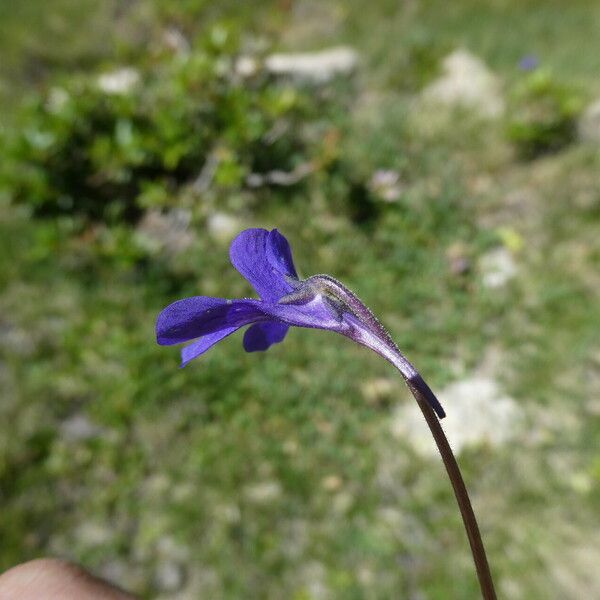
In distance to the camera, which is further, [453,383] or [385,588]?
[453,383]

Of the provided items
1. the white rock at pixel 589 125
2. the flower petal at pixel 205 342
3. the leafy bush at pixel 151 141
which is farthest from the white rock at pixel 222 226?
the flower petal at pixel 205 342

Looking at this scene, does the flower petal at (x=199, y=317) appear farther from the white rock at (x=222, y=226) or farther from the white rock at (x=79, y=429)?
the white rock at (x=222, y=226)

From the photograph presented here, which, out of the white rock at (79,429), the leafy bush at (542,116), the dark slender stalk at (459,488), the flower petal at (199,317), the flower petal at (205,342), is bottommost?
the dark slender stalk at (459,488)

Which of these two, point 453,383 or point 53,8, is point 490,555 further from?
point 53,8

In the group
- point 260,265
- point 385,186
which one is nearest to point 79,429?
point 385,186

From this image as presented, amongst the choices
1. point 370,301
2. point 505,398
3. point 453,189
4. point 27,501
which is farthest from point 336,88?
point 27,501

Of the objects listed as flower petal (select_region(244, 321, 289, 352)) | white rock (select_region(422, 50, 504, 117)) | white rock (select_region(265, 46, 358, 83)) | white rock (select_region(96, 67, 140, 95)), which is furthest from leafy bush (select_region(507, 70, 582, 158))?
flower petal (select_region(244, 321, 289, 352))
